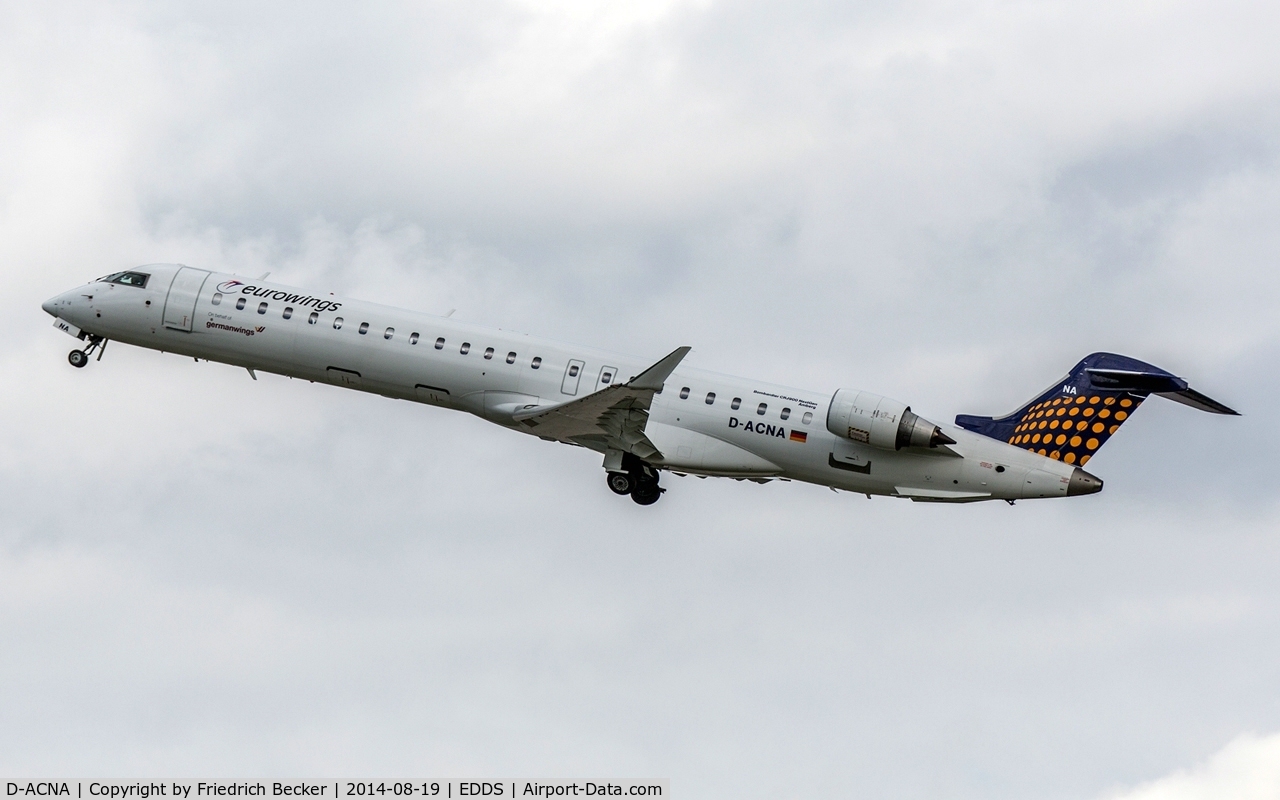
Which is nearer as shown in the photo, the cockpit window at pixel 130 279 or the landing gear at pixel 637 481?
the landing gear at pixel 637 481

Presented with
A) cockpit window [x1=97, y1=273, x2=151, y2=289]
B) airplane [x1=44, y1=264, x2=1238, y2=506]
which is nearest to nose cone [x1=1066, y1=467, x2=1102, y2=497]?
airplane [x1=44, y1=264, x2=1238, y2=506]

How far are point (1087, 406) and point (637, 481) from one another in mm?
10899

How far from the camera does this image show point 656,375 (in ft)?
108

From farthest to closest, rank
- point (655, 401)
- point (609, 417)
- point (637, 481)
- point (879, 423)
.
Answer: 1. point (637, 481)
2. point (655, 401)
3. point (609, 417)
4. point (879, 423)

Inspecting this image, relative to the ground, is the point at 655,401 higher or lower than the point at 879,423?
higher

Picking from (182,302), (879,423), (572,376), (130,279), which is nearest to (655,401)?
(572,376)

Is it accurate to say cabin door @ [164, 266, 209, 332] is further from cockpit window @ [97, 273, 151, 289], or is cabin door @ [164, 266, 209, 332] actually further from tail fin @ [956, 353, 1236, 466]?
tail fin @ [956, 353, 1236, 466]

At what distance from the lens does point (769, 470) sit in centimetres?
3594

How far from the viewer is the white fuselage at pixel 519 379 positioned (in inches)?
1383

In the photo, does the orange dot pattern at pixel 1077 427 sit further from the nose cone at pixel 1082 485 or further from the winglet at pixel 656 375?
the winglet at pixel 656 375

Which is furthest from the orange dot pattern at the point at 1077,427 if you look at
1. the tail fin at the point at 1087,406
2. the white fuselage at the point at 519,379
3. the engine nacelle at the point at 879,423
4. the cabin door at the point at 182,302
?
the cabin door at the point at 182,302

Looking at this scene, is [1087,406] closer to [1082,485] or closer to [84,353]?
[1082,485]

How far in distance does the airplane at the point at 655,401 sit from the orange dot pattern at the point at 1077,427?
0.03 meters

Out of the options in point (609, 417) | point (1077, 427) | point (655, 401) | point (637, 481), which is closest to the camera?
point (609, 417)
